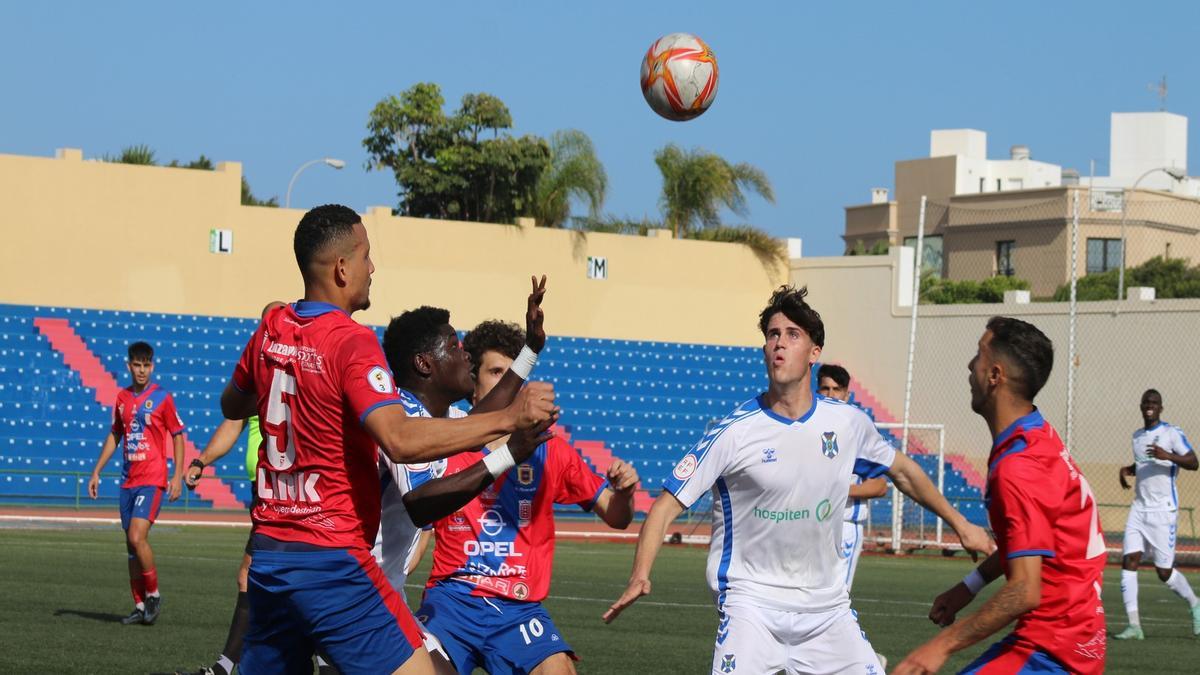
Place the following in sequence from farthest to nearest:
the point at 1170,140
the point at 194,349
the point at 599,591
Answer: the point at 1170,140 < the point at 194,349 < the point at 599,591

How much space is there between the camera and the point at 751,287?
42906mm

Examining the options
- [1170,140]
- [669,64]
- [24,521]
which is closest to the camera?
[669,64]

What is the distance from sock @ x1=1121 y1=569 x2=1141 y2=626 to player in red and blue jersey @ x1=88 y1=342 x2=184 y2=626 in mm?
8476

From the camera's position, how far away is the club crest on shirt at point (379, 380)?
17.3 feet

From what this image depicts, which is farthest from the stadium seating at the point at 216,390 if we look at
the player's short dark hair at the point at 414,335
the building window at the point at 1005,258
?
the building window at the point at 1005,258

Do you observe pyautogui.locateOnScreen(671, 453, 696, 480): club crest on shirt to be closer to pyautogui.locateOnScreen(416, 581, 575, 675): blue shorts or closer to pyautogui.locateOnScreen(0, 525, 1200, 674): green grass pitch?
pyautogui.locateOnScreen(416, 581, 575, 675): blue shorts

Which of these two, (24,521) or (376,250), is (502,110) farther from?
(24,521)

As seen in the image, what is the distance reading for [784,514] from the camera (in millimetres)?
7199

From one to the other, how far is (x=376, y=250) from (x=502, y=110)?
7527 mm

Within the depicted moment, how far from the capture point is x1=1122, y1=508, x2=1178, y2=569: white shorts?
56.0ft

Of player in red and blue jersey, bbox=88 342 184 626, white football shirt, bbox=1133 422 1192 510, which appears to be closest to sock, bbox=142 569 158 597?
player in red and blue jersey, bbox=88 342 184 626

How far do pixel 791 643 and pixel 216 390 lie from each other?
91.2 ft

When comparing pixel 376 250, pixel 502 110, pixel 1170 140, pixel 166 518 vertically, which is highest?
pixel 1170 140

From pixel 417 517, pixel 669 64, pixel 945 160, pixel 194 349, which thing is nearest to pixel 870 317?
→ pixel 194 349
